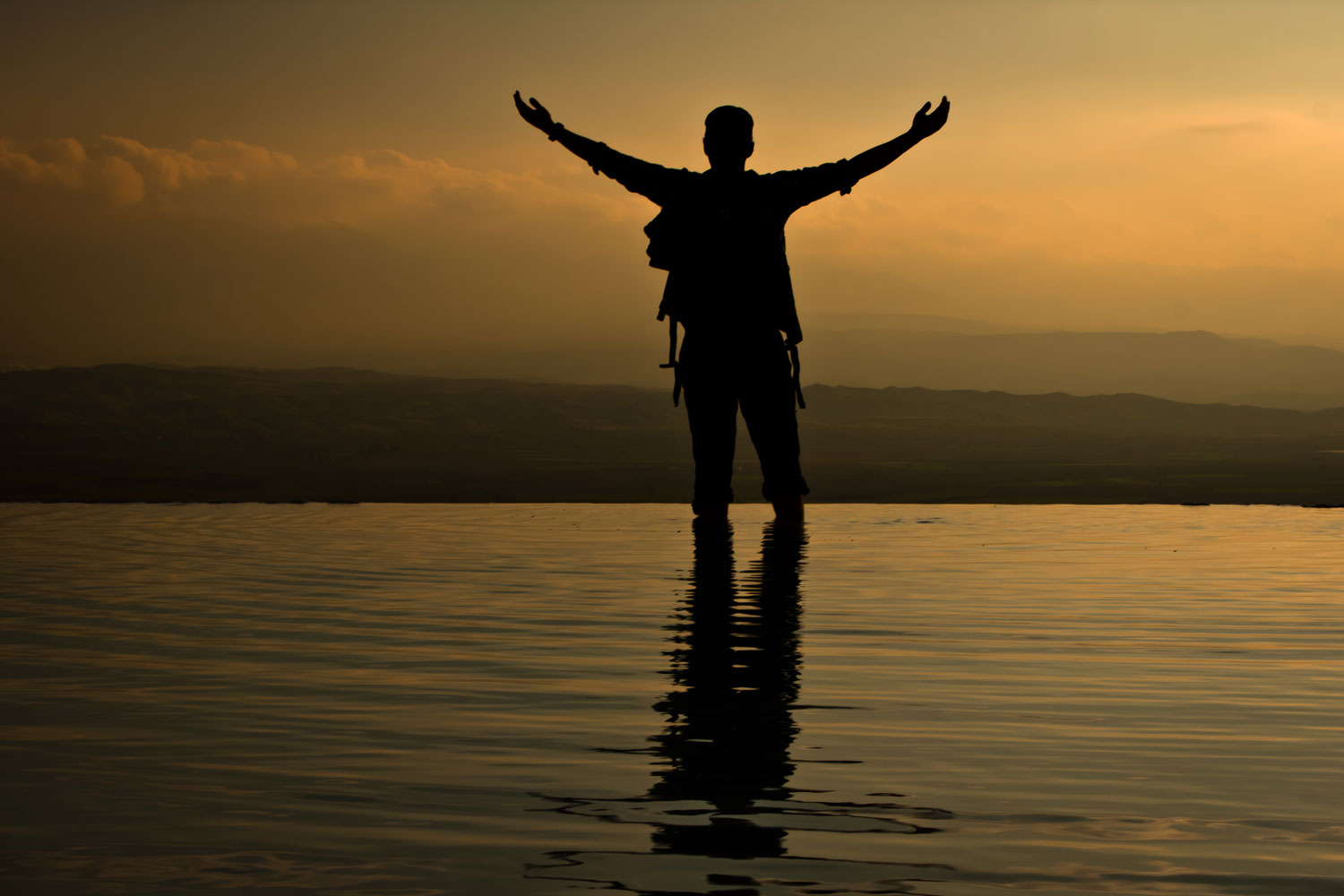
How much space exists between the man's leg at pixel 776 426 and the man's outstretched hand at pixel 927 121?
1881mm

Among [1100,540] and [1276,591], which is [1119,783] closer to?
[1276,591]

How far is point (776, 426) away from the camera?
11.8 metres

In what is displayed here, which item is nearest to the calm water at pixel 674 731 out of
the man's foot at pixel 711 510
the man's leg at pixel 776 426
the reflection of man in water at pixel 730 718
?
the reflection of man in water at pixel 730 718

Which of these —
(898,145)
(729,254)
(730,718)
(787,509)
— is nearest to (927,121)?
(898,145)

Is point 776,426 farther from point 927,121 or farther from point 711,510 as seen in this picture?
point 927,121

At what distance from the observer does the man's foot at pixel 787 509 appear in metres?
12.2

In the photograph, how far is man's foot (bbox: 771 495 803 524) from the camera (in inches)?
480

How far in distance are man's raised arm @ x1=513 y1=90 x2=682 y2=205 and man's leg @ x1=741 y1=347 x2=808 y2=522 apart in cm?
149

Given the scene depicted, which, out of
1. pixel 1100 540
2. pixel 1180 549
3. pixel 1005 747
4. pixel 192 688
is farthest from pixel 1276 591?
pixel 192 688

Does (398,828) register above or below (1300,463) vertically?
below

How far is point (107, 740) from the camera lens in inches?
145

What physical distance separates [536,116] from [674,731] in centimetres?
814

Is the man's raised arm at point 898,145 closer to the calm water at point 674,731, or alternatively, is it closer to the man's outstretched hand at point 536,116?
the man's outstretched hand at point 536,116

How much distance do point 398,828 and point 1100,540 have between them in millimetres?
8213
